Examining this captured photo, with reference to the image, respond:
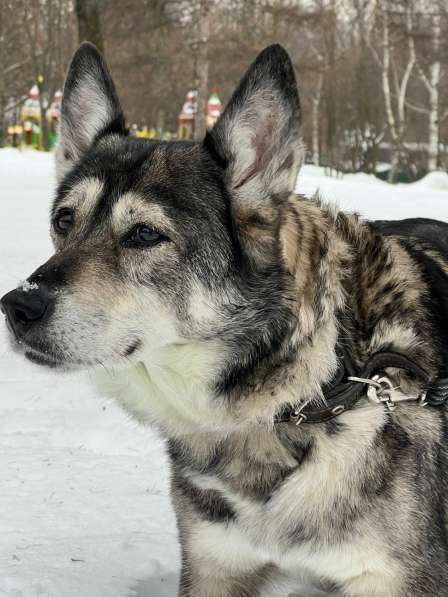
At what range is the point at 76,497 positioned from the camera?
3.71 meters

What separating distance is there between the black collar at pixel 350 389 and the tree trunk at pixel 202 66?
17647 mm

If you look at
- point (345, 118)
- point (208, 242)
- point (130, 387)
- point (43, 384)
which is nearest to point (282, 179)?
point (208, 242)

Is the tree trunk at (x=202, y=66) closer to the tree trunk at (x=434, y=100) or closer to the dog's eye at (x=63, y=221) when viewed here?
the tree trunk at (x=434, y=100)

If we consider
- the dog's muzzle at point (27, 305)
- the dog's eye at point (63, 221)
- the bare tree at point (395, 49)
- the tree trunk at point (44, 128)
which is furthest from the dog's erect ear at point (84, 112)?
the tree trunk at point (44, 128)

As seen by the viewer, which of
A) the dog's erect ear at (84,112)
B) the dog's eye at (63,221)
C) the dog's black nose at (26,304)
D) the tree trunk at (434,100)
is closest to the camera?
the dog's black nose at (26,304)

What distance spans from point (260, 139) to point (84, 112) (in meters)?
0.82

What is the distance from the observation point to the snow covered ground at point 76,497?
301 centimetres

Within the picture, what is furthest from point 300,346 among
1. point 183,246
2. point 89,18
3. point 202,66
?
point 202,66

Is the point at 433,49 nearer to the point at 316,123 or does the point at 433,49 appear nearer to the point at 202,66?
the point at 202,66

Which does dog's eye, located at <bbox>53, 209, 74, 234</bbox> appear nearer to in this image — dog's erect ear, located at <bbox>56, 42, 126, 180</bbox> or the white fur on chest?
dog's erect ear, located at <bbox>56, 42, 126, 180</bbox>

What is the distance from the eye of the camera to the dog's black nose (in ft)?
7.51

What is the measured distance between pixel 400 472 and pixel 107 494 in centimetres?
174

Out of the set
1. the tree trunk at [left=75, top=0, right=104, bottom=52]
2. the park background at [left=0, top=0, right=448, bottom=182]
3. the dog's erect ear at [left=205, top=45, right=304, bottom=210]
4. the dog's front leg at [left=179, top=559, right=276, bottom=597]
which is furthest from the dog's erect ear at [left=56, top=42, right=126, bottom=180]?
the tree trunk at [left=75, top=0, right=104, bottom=52]

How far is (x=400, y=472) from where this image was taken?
2449 mm
